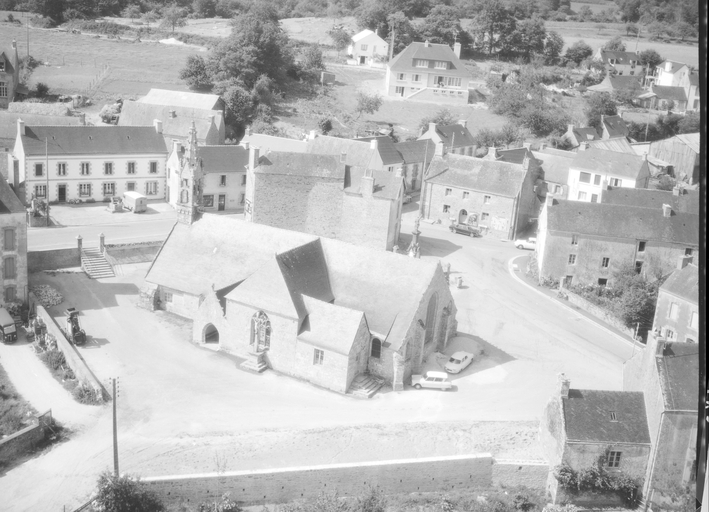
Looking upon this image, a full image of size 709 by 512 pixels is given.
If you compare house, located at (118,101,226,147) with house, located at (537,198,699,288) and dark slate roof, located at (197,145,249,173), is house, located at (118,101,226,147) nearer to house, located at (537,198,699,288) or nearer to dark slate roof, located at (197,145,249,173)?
dark slate roof, located at (197,145,249,173)

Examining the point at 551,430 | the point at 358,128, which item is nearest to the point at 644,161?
the point at 358,128

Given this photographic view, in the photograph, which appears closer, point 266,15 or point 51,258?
point 51,258

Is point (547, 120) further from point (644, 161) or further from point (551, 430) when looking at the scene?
point (551, 430)

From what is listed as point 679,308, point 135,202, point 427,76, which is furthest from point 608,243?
point 427,76

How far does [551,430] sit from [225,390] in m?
12.8

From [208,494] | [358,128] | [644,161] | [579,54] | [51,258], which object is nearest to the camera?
[208,494]

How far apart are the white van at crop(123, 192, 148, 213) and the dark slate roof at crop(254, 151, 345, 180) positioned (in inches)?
451

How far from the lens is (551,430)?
26734mm

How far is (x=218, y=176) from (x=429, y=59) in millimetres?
41367

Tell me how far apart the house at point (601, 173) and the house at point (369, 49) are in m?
46.2

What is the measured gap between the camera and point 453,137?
68125 millimetres

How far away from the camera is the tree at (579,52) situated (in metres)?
108

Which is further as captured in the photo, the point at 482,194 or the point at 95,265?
the point at 482,194

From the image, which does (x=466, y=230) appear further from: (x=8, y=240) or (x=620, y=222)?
(x=8, y=240)
